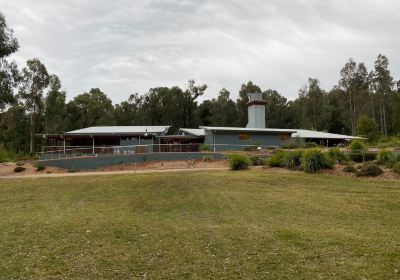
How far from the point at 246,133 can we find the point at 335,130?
38.3m

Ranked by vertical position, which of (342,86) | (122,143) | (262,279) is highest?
(342,86)

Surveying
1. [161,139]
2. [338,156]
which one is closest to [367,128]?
[161,139]

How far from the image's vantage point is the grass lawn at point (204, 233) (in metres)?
6.12

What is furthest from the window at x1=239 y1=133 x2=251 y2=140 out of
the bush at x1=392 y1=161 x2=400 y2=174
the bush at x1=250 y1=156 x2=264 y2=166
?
the bush at x1=392 y1=161 x2=400 y2=174

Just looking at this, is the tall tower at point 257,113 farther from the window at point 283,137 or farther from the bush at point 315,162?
the bush at point 315,162

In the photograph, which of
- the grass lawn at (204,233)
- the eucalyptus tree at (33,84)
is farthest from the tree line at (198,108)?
the grass lawn at (204,233)

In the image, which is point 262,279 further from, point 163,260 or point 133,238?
point 133,238

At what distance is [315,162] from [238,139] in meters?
18.7

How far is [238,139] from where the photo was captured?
3841 cm

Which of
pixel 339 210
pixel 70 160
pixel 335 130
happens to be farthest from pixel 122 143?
pixel 335 130

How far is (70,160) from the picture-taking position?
102 feet

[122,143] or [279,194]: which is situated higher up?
[122,143]

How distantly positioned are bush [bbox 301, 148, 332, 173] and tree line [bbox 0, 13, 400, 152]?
32086mm

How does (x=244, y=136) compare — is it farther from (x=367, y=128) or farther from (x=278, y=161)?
(x=367, y=128)
